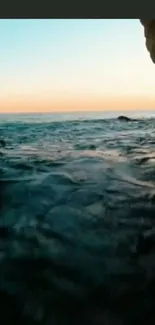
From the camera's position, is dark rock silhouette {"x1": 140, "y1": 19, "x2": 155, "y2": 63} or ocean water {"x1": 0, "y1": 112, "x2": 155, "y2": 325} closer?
ocean water {"x1": 0, "y1": 112, "x2": 155, "y2": 325}

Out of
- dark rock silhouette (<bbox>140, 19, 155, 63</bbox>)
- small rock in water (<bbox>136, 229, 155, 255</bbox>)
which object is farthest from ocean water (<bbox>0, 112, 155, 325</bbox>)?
dark rock silhouette (<bbox>140, 19, 155, 63</bbox>)

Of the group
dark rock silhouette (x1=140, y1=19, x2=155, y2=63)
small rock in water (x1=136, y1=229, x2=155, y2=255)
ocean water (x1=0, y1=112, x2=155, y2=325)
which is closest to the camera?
ocean water (x1=0, y1=112, x2=155, y2=325)

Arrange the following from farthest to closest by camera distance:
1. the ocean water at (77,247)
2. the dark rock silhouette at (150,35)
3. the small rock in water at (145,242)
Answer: the dark rock silhouette at (150,35) → the small rock in water at (145,242) → the ocean water at (77,247)

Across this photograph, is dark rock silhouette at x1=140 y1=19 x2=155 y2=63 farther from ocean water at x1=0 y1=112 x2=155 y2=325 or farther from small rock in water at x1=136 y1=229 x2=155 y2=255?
small rock in water at x1=136 y1=229 x2=155 y2=255

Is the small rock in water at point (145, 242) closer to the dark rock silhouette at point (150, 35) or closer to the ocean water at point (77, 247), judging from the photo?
the ocean water at point (77, 247)

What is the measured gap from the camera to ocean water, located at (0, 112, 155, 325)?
3.55 metres

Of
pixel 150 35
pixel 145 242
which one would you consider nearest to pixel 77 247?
pixel 145 242

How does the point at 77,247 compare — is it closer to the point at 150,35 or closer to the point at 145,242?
the point at 145,242

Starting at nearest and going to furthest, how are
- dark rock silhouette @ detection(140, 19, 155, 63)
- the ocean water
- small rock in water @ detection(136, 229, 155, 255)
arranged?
the ocean water, small rock in water @ detection(136, 229, 155, 255), dark rock silhouette @ detection(140, 19, 155, 63)

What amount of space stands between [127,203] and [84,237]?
1721 millimetres

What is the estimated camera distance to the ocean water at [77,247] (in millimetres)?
3555

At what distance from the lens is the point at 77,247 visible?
485cm

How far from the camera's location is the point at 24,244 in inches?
195

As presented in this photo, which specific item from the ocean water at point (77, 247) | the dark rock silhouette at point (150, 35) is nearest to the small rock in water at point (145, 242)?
the ocean water at point (77, 247)
